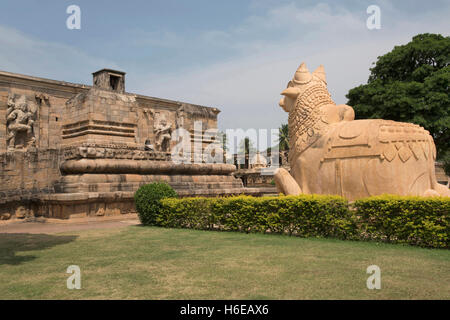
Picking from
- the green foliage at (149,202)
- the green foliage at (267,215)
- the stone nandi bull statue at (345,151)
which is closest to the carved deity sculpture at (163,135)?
the green foliage at (149,202)

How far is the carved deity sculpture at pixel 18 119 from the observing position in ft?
63.8

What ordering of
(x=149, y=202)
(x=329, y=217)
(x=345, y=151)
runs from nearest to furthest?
(x=329, y=217)
(x=345, y=151)
(x=149, y=202)

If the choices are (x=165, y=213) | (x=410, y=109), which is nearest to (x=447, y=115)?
(x=410, y=109)

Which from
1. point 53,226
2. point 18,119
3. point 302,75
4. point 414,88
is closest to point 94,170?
point 53,226

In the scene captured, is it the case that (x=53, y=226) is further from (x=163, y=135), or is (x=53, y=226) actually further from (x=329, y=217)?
(x=163, y=135)

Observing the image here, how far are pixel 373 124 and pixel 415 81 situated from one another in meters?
17.0

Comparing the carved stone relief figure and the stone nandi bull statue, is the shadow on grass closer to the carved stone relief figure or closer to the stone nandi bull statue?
the stone nandi bull statue

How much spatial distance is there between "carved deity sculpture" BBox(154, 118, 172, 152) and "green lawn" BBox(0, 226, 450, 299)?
17228mm

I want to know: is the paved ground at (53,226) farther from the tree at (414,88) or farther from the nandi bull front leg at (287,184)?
the tree at (414,88)

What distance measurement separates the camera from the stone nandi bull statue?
644cm

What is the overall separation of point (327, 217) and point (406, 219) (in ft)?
3.90

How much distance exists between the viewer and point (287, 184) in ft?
24.3

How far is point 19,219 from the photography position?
1013 cm

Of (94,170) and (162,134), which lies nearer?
(94,170)
